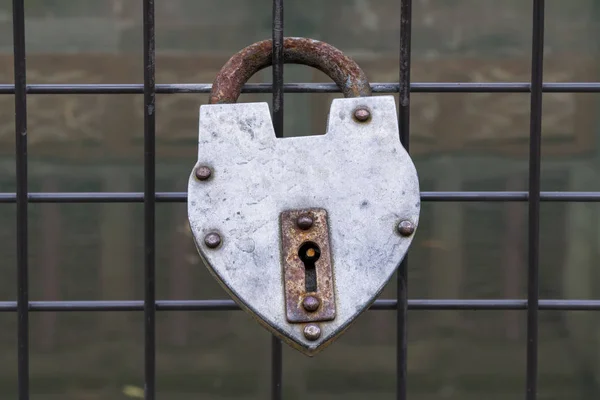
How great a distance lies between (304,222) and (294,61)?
19 cm

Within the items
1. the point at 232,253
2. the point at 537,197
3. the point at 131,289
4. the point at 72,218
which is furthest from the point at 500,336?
the point at 232,253

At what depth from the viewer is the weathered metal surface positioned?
2.48 ft

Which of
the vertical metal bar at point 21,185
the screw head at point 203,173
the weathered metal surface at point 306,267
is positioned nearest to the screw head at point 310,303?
the weathered metal surface at point 306,267

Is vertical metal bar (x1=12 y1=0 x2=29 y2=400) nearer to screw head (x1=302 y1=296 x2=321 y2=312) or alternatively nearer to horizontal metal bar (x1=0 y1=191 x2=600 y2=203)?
horizontal metal bar (x1=0 y1=191 x2=600 y2=203)

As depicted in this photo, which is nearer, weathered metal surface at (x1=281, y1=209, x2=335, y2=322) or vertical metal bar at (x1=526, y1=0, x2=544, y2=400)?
weathered metal surface at (x1=281, y1=209, x2=335, y2=322)

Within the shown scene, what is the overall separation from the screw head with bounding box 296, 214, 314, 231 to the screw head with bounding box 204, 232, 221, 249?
7 cm

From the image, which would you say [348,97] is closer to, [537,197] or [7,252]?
[537,197]

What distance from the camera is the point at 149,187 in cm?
100

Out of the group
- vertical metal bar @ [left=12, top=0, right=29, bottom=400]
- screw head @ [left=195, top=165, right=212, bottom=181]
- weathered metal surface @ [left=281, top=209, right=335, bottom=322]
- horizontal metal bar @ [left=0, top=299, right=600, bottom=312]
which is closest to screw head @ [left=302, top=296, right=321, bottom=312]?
weathered metal surface @ [left=281, top=209, right=335, bottom=322]

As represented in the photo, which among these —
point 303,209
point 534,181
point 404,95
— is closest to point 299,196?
point 303,209

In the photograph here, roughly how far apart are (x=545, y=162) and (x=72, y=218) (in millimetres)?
2615

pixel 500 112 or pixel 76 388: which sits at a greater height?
pixel 500 112

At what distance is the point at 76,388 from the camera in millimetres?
5582

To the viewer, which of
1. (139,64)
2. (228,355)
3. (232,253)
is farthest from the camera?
(228,355)
